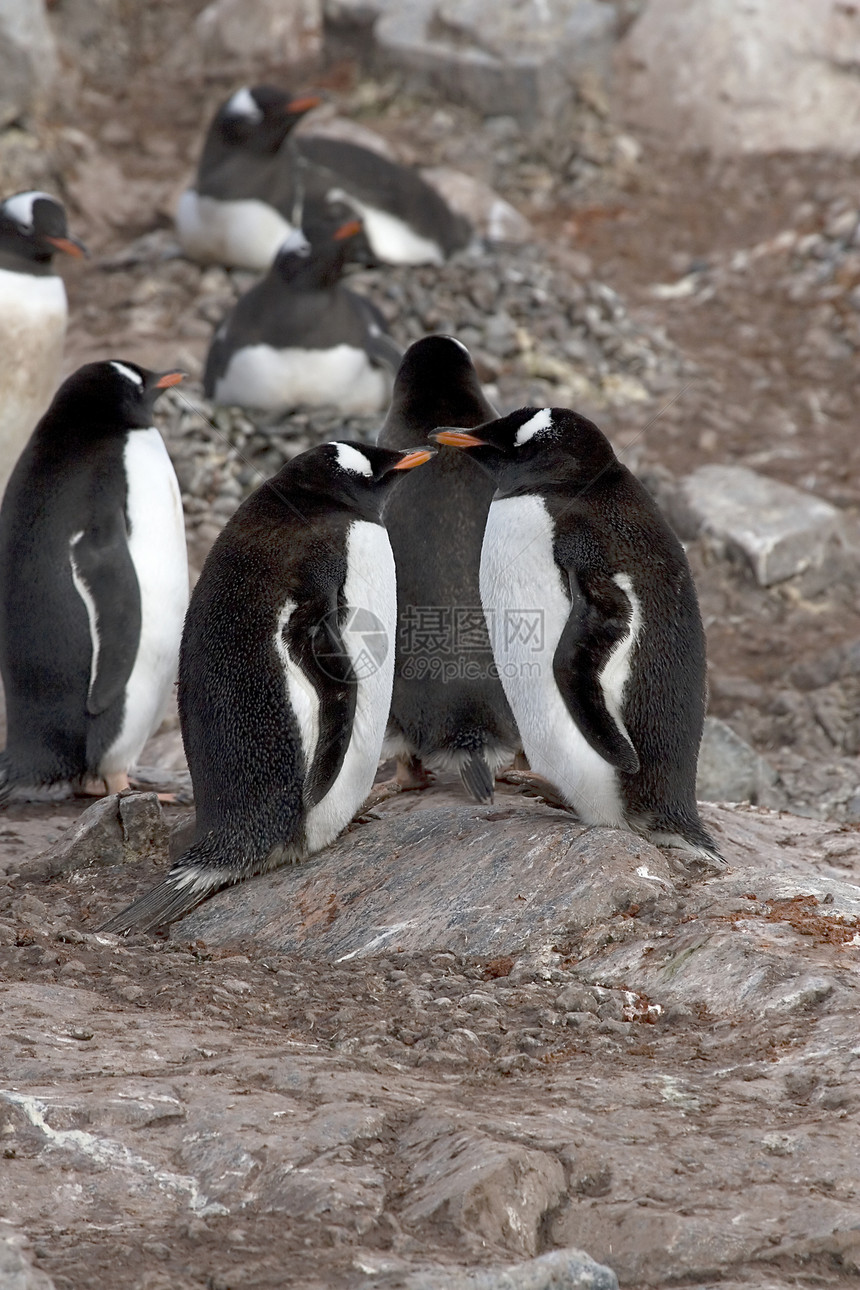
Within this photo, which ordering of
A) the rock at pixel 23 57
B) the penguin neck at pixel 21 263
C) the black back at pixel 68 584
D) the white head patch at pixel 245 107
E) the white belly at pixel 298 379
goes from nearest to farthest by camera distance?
the black back at pixel 68 584
the penguin neck at pixel 21 263
the white belly at pixel 298 379
the white head patch at pixel 245 107
the rock at pixel 23 57

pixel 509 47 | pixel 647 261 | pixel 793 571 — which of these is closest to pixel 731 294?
pixel 647 261

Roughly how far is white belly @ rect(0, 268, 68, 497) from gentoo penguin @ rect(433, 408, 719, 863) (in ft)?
12.7

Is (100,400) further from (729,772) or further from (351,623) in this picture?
(729,772)

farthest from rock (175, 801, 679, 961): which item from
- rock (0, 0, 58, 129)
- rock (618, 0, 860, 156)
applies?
rock (618, 0, 860, 156)

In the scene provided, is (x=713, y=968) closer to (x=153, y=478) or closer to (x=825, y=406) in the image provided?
(x=153, y=478)

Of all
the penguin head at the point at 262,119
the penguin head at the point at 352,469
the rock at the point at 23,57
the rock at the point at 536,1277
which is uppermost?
the rock at the point at 23,57

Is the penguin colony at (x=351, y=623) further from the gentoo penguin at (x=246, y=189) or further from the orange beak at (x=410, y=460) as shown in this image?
the gentoo penguin at (x=246, y=189)

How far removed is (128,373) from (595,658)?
220cm

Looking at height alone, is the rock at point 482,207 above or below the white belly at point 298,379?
above

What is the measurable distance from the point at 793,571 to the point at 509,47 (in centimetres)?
670

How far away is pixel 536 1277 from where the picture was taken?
84.3 inches

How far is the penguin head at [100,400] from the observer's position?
500 cm

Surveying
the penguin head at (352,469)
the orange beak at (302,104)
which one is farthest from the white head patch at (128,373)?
the orange beak at (302,104)

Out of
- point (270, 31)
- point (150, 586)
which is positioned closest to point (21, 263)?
point (150, 586)
